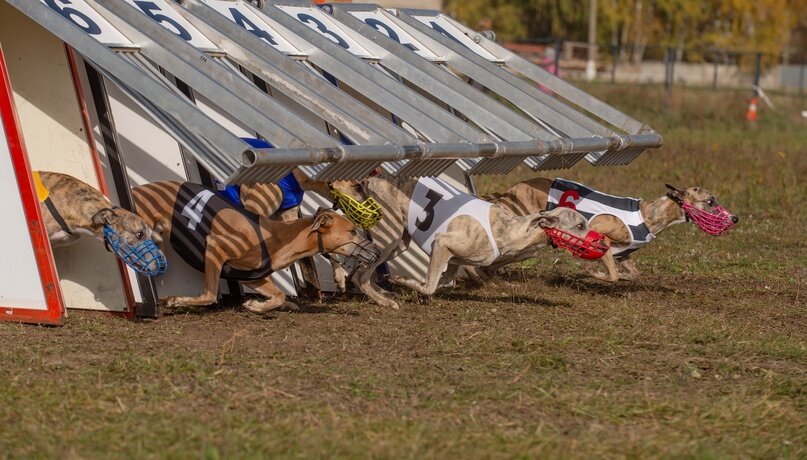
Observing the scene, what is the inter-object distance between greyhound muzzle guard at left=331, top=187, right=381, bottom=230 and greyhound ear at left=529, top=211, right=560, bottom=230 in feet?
3.96

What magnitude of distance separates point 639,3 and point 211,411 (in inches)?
2003

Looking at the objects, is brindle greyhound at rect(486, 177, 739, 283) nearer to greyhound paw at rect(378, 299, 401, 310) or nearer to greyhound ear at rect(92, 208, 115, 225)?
greyhound paw at rect(378, 299, 401, 310)

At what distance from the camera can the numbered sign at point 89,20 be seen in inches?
292

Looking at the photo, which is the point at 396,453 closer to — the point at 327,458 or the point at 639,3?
the point at 327,458

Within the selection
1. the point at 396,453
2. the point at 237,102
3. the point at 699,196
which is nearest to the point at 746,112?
the point at 699,196

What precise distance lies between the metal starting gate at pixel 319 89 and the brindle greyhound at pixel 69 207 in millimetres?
289

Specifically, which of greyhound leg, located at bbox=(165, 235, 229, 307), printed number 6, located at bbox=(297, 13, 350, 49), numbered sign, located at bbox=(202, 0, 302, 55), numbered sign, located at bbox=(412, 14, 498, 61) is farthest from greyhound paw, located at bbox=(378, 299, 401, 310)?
numbered sign, located at bbox=(412, 14, 498, 61)

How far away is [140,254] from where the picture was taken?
723 centimetres

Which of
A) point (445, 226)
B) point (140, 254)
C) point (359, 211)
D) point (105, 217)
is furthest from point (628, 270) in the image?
point (105, 217)

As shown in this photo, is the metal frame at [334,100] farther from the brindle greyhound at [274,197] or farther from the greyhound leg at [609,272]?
the greyhound leg at [609,272]

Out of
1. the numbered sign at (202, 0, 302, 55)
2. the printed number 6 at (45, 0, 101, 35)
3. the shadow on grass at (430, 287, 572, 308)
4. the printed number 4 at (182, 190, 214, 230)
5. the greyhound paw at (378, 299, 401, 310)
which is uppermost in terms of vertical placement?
the printed number 6 at (45, 0, 101, 35)

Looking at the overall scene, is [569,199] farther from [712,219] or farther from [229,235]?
[229,235]

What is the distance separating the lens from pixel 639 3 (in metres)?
53.8

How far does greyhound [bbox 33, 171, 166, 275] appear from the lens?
726cm
